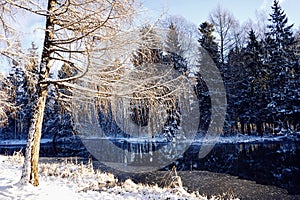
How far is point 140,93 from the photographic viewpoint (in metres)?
4.18

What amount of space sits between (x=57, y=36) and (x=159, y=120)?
2.16 meters

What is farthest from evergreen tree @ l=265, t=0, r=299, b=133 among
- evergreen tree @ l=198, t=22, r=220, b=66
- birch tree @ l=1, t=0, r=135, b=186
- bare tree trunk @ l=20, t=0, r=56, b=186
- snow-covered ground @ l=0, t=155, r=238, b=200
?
bare tree trunk @ l=20, t=0, r=56, b=186

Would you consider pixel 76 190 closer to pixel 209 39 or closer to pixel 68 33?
pixel 68 33

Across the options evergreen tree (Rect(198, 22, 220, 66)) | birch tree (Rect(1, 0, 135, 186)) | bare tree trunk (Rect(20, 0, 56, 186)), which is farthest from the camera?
evergreen tree (Rect(198, 22, 220, 66))

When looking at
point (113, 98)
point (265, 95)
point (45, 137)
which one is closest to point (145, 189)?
point (113, 98)

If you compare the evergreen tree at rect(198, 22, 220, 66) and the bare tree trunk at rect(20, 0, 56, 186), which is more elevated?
the evergreen tree at rect(198, 22, 220, 66)

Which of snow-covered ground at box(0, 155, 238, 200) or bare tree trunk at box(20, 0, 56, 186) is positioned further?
bare tree trunk at box(20, 0, 56, 186)

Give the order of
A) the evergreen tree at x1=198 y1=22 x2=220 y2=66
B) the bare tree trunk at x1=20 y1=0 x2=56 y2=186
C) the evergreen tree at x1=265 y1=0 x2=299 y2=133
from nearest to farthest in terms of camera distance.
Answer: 1. the bare tree trunk at x1=20 y1=0 x2=56 y2=186
2. the evergreen tree at x1=198 y1=22 x2=220 y2=66
3. the evergreen tree at x1=265 y1=0 x2=299 y2=133

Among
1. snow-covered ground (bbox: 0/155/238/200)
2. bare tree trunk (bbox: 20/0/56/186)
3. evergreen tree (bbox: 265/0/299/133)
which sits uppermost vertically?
evergreen tree (bbox: 265/0/299/133)

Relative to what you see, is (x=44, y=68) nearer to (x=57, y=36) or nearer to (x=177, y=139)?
(x=57, y=36)

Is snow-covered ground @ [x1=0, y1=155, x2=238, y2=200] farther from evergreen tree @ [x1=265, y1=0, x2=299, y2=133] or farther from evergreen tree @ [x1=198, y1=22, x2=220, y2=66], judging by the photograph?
evergreen tree @ [x1=265, y1=0, x2=299, y2=133]

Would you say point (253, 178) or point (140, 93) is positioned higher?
point (140, 93)

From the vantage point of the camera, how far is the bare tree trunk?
4180 mm

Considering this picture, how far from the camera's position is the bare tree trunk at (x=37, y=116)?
4180 millimetres
